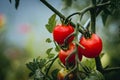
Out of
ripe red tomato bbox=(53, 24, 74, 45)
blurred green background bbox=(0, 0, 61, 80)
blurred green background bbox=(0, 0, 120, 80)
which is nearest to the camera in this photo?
ripe red tomato bbox=(53, 24, 74, 45)

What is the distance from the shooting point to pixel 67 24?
4.14ft

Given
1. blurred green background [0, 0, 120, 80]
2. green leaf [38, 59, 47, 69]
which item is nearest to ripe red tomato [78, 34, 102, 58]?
green leaf [38, 59, 47, 69]

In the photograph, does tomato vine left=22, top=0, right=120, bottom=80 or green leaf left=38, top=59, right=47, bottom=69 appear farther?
green leaf left=38, top=59, right=47, bottom=69

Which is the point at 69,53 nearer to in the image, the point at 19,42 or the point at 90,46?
the point at 90,46

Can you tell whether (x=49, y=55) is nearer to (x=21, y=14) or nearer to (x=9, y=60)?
(x=9, y=60)

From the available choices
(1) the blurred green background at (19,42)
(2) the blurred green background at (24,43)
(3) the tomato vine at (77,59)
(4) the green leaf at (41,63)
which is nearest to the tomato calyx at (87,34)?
(3) the tomato vine at (77,59)

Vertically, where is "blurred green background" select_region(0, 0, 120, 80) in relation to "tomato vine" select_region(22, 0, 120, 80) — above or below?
above

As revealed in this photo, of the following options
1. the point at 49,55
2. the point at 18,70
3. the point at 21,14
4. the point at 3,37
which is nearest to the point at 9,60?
the point at 18,70

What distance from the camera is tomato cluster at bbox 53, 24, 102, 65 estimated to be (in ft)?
3.90

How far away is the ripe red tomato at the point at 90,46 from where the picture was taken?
120 centimetres

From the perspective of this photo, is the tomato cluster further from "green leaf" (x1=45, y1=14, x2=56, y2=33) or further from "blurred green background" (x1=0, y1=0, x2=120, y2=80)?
"blurred green background" (x1=0, y1=0, x2=120, y2=80)

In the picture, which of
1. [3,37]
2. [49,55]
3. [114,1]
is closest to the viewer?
[114,1]

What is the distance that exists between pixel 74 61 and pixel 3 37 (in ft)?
13.9

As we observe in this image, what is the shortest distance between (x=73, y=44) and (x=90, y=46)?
0.05 metres
